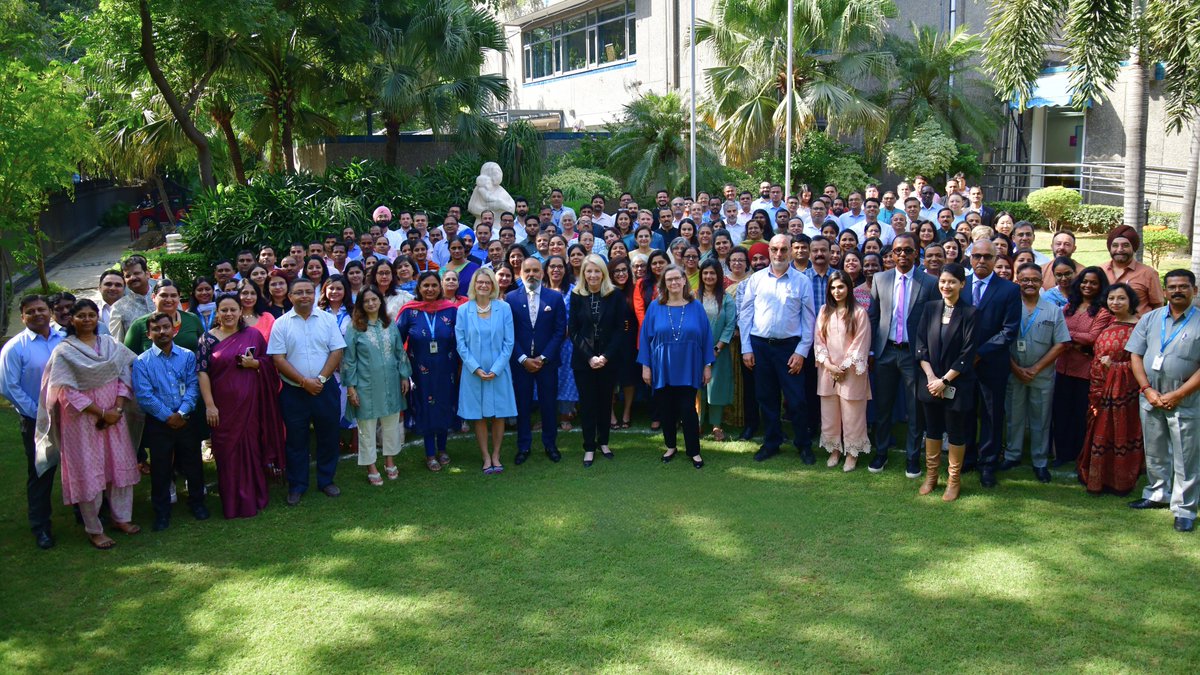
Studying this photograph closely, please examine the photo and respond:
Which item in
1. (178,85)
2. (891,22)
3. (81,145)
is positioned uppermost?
(891,22)

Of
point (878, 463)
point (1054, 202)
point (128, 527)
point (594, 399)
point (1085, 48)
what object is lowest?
point (128, 527)

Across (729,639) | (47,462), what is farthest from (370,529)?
(729,639)

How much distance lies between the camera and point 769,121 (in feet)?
65.7

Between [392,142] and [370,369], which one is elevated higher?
[392,142]

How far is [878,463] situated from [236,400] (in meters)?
4.99

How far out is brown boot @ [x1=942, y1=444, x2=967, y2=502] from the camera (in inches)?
267

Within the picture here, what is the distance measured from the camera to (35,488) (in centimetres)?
650

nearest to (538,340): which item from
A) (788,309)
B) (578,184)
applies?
(788,309)

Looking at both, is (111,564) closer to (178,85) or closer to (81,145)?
(81,145)

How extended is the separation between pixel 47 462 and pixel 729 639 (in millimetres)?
Answer: 4709

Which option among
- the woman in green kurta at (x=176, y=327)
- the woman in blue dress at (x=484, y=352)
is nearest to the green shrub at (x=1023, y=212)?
the woman in blue dress at (x=484, y=352)

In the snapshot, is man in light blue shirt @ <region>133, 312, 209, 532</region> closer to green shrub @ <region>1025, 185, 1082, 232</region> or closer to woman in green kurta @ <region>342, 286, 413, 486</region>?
woman in green kurta @ <region>342, 286, 413, 486</region>

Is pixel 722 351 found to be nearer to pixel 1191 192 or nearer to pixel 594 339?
pixel 594 339

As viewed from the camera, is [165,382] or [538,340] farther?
[538,340]
